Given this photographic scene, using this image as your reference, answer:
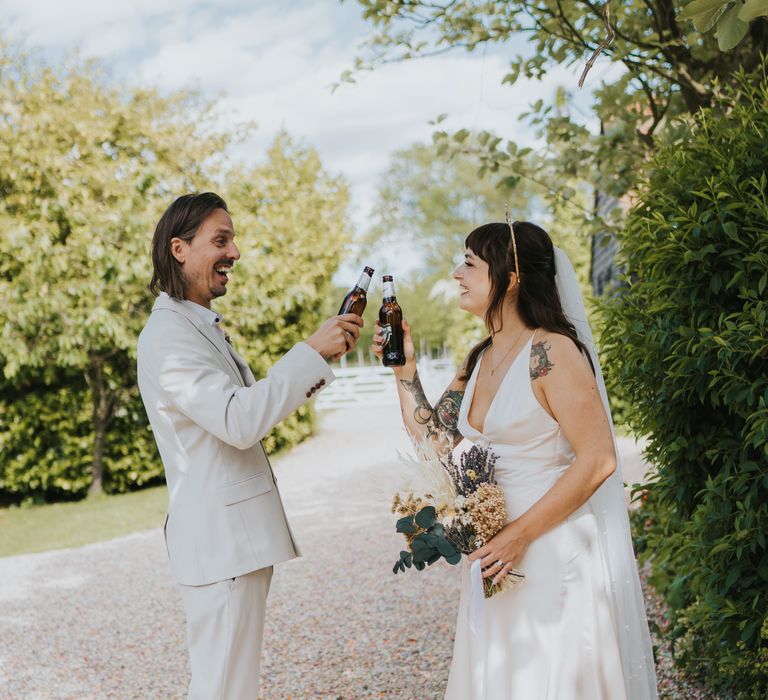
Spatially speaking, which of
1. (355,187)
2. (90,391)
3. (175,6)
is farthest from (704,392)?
(175,6)

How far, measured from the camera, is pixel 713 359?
10.2ft

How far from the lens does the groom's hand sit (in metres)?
2.72

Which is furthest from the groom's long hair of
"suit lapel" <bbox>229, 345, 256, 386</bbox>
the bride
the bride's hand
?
the bride's hand

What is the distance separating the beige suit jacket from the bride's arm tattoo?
630mm

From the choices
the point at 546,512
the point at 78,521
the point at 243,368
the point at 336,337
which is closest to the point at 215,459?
the point at 243,368

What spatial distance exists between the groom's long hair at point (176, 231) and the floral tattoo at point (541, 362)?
1.16 m

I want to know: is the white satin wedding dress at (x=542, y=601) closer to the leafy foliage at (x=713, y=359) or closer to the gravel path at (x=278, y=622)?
the gravel path at (x=278, y=622)

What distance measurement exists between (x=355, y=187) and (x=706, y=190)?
47.9 feet

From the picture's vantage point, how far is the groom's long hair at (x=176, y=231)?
2.87 meters

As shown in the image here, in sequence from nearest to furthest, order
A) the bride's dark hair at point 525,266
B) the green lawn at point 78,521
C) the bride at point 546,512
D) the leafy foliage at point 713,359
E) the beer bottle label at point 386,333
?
1. the bride at point 546,512
2. the bride's dark hair at point 525,266
3. the leafy foliage at point 713,359
4. the beer bottle label at point 386,333
5. the green lawn at point 78,521

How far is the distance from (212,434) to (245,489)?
226 mm

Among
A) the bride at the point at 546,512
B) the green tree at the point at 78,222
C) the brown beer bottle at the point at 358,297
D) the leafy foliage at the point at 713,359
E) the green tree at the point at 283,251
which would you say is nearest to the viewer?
the bride at the point at 546,512

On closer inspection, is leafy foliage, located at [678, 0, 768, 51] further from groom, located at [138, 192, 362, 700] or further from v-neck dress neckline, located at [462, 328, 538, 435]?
groom, located at [138, 192, 362, 700]

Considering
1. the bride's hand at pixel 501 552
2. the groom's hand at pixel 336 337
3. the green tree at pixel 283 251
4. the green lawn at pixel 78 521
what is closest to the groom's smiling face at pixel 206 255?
the groom's hand at pixel 336 337
